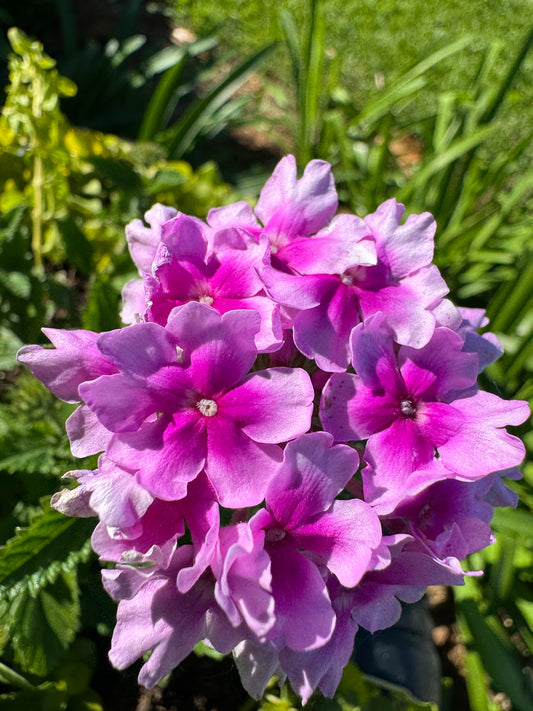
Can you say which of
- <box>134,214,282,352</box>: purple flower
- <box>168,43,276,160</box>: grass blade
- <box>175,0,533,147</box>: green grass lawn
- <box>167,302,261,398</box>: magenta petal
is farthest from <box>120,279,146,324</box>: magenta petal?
<box>175,0,533,147</box>: green grass lawn

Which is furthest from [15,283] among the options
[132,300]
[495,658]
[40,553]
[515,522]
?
[495,658]

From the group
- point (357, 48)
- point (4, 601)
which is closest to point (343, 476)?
point (4, 601)

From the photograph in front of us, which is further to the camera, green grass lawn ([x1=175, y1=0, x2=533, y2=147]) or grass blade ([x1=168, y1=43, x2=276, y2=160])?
green grass lawn ([x1=175, y1=0, x2=533, y2=147])

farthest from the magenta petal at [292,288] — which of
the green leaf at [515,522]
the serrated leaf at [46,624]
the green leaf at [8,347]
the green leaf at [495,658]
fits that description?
the green leaf at [495,658]

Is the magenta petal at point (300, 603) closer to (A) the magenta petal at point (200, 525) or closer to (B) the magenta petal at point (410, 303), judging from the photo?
(A) the magenta petal at point (200, 525)

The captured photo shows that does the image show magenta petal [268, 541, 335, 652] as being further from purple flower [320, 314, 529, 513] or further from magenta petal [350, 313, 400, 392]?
magenta petal [350, 313, 400, 392]

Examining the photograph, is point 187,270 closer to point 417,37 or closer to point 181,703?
point 181,703
